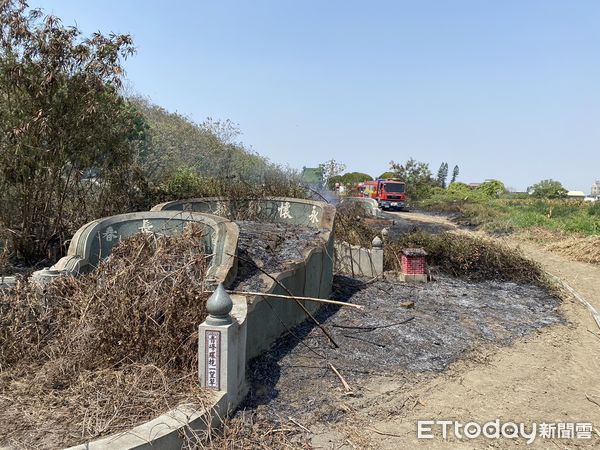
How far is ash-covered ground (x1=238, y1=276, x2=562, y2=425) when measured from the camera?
13.7 feet

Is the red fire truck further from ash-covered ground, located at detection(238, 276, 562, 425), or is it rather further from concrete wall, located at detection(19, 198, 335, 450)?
concrete wall, located at detection(19, 198, 335, 450)

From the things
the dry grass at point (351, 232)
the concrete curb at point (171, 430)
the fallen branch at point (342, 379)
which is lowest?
the fallen branch at point (342, 379)

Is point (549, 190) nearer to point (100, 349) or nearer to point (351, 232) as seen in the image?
point (351, 232)

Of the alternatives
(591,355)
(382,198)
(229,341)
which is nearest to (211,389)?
(229,341)

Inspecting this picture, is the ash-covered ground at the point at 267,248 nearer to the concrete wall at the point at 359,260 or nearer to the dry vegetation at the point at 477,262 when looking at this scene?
the concrete wall at the point at 359,260

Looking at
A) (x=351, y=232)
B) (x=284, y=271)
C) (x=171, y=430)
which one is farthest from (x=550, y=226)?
(x=171, y=430)

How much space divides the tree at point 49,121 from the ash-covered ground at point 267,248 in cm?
276

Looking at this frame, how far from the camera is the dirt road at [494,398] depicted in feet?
12.3

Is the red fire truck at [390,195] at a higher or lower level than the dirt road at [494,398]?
higher

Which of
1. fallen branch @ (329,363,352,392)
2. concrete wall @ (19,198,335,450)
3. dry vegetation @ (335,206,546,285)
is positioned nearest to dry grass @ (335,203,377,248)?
dry vegetation @ (335,206,546,285)

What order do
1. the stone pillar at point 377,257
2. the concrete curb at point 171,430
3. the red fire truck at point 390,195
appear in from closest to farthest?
the concrete curb at point 171,430 < the stone pillar at point 377,257 < the red fire truck at point 390,195

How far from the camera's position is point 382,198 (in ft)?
110

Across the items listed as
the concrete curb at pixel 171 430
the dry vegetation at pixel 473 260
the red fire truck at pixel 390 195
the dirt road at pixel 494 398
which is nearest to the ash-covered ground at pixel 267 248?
the concrete curb at pixel 171 430

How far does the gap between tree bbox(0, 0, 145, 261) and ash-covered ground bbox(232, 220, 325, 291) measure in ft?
9.07
